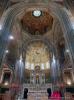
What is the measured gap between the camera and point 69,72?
22.2 meters

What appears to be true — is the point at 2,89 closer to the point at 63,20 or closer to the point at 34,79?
the point at 34,79

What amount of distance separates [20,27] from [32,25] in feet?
10.7

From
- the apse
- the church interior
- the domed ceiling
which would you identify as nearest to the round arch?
the church interior

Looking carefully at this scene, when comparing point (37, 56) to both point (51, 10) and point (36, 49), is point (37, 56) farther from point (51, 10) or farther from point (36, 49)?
point (51, 10)

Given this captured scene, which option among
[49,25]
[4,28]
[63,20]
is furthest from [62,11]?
[49,25]

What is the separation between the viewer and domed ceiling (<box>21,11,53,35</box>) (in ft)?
79.5

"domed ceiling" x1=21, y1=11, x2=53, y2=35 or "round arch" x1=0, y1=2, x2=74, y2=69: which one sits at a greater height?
"domed ceiling" x1=21, y1=11, x2=53, y2=35

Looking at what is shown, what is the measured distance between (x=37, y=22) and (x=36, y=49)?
5.33 m

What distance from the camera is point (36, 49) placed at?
26375 mm

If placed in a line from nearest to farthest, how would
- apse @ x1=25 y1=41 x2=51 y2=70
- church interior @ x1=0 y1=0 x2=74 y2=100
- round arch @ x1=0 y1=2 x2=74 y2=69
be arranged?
round arch @ x1=0 y1=2 x2=74 y2=69, church interior @ x1=0 y1=0 x2=74 y2=100, apse @ x1=25 y1=41 x2=51 y2=70

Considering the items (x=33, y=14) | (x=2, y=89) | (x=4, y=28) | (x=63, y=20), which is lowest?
(x=2, y=89)


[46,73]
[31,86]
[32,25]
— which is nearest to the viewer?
[31,86]

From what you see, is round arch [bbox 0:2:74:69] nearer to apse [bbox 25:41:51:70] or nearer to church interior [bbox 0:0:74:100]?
church interior [bbox 0:0:74:100]

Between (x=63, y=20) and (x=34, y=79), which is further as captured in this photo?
(x=34, y=79)
